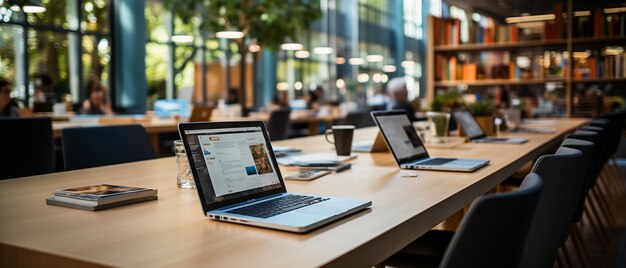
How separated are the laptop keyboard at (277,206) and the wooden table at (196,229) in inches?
2.3

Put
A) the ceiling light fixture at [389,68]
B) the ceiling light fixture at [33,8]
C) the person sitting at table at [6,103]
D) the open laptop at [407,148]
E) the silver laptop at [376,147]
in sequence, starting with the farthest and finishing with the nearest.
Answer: the ceiling light fixture at [389,68] → the ceiling light fixture at [33,8] → the person sitting at table at [6,103] → the silver laptop at [376,147] → the open laptop at [407,148]

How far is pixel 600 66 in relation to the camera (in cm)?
731

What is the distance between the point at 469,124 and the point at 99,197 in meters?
2.55

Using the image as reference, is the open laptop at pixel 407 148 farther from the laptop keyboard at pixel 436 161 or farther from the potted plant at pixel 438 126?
the potted plant at pixel 438 126

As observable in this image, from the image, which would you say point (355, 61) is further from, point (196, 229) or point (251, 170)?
point (196, 229)

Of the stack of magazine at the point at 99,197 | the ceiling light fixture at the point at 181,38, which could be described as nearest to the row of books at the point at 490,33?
the ceiling light fixture at the point at 181,38

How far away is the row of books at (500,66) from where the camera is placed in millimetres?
7539

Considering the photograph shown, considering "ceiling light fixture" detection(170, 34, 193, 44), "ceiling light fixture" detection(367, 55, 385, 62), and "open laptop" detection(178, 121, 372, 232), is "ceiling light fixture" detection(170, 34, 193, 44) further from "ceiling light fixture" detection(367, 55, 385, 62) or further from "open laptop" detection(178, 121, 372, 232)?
"open laptop" detection(178, 121, 372, 232)

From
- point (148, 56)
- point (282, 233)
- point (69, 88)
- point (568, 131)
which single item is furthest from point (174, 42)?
point (282, 233)

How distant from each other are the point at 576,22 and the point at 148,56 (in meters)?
6.51

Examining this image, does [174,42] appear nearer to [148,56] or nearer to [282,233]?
[148,56]

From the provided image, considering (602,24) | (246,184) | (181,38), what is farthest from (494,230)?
(181,38)

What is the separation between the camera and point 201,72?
12.0m

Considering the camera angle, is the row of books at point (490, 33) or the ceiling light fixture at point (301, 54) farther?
the ceiling light fixture at point (301, 54)
